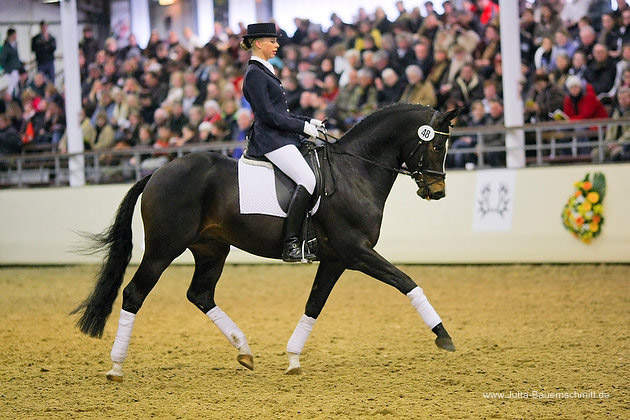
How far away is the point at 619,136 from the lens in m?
11.8

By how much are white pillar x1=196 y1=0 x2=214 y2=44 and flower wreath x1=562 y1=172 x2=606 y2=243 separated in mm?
10915

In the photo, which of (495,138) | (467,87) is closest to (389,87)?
(467,87)

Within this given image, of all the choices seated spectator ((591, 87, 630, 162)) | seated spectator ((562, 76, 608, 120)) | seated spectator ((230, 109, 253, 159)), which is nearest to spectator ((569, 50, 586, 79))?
seated spectator ((562, 76, 608, 120))

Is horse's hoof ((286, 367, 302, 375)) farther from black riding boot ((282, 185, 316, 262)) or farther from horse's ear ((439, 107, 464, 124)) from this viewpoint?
horse's ear ((439, 107, 464, 124))

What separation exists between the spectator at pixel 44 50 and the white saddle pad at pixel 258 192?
1360cm

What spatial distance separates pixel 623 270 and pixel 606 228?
Answer: 0.66m

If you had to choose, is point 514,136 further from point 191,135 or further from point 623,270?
point 191,135

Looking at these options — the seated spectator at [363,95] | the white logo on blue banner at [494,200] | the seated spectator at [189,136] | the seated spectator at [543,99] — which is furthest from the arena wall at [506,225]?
the seated spectator at [189,136]

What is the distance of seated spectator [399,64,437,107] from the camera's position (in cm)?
1305

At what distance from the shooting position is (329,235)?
254 inches

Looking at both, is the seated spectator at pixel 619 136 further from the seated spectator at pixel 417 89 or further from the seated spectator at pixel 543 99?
the seated spectator at pixel 417 89

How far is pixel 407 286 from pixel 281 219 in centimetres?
107

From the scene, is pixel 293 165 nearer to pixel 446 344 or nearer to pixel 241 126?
pixel 446 344

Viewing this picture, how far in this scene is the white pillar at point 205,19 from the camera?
20234mm
